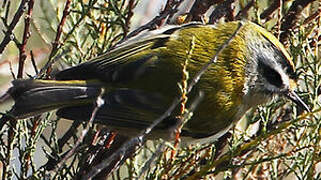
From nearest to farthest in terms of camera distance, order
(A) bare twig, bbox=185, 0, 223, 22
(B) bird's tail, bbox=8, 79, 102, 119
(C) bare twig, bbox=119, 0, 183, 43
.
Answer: (B) bird's tail, bbox=8, 79, 102, 119
(C) bare twig, bbox=119, 0, 183, 43
(A) bare twig, bbox=185, 0, 223, 22

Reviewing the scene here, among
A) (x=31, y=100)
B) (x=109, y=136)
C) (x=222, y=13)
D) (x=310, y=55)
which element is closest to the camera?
(x=31, y=100)

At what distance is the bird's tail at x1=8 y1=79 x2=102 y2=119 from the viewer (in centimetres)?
153

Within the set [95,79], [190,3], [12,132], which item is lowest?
[12,132]

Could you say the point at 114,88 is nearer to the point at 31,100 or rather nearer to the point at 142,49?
the point at 142,49

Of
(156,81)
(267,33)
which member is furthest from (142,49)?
(267,33)

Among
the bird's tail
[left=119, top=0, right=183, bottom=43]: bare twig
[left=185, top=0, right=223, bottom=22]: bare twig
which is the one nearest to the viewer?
the bird's tail

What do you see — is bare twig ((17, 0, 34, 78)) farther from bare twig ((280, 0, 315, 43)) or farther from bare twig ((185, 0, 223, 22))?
bare twig ((280, 0, 315, 43))

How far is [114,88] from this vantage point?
5.95 feet

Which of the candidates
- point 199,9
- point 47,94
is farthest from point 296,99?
point 47,94

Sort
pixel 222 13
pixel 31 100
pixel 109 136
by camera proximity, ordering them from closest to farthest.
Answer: pixel 31 100 < pixel 109 136 < pixel 222 13

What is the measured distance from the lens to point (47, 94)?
1.65m

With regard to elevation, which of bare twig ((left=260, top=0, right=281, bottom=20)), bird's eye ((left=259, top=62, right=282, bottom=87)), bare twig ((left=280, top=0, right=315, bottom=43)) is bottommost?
bird's eye ((left=259, top=62, right=282, bottom=87))

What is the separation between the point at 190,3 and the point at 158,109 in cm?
45

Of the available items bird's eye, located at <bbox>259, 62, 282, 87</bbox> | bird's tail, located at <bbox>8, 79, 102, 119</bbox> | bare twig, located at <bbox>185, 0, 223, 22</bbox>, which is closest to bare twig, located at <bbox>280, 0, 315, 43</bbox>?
bird's eye, located at <bbox>259, 62, 282, 87</bbox>
